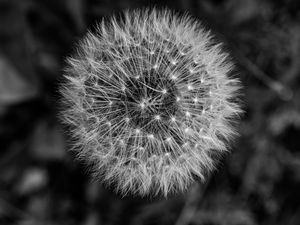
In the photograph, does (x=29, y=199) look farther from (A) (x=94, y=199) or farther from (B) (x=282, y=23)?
(B) (x=282, y=23)

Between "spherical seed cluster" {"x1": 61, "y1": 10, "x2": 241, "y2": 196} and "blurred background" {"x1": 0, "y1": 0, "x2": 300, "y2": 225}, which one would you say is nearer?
"spherical seed cluster" {"x1": 61, "y1": 10, "x2": 241, "y2": 196}

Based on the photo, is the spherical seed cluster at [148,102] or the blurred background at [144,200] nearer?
the spherical seed cluster at [148,102]

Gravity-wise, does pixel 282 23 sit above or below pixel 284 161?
above

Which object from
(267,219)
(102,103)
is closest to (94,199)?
(267,219)

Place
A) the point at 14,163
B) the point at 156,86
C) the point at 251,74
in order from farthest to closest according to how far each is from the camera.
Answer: the point at 14,163, the point at 251,74, the point at 156,86

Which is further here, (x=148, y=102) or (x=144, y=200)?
(x=144, y=200)
